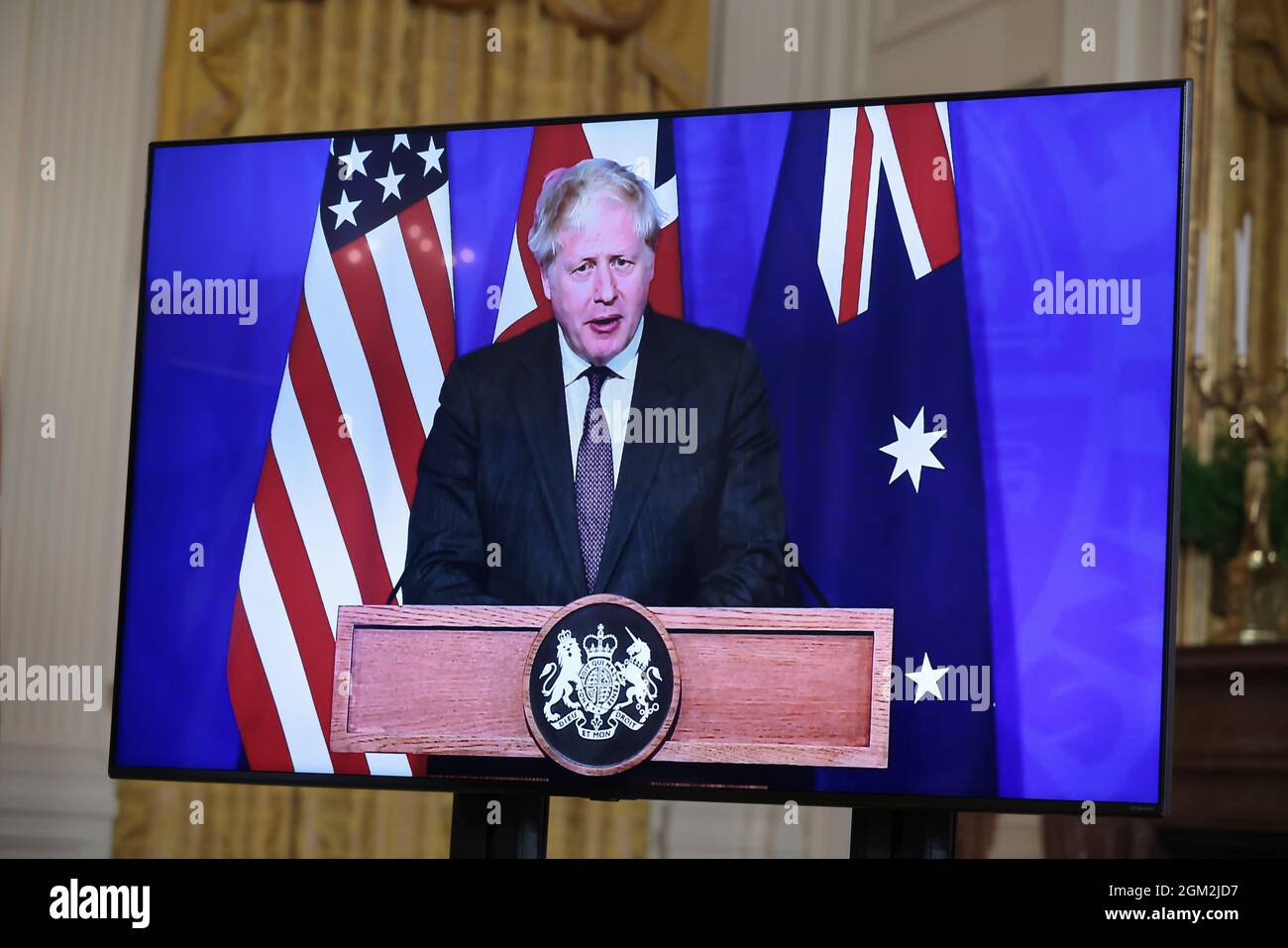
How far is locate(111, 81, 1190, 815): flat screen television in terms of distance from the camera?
208cm

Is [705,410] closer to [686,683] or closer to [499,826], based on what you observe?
[686,683]

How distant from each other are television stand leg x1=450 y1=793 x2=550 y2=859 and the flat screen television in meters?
0.12

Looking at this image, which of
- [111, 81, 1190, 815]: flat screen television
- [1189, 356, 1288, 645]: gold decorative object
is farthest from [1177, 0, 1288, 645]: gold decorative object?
[111, 81, 1190, 815]: flat screen television

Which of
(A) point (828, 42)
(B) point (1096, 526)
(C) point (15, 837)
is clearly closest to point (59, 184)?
(C) point (15, 837)

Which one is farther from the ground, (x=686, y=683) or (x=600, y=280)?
(x=600, y=280)

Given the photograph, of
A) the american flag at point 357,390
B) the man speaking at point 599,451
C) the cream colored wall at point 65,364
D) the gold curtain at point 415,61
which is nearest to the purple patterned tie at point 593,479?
the man speaking at point 599,451

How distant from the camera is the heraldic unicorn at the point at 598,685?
85.4 inches

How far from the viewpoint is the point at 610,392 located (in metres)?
2.32

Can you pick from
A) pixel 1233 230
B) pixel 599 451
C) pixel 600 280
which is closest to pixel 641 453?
pixel 599 451

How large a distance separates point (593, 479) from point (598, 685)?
1.06 ft

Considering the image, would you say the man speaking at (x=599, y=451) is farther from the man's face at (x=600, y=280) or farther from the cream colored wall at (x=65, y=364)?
the cream colored wall at (x=65, y=364)

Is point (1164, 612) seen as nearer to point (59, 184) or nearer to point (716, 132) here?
point (716, 132)

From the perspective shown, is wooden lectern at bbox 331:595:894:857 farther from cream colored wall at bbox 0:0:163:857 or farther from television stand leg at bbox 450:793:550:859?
cream colored wall at bbox 0:0:163:857

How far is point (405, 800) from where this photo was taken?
14.9 feet
